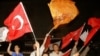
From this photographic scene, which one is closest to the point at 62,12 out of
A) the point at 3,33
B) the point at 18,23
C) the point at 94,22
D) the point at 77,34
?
the point at 77,34

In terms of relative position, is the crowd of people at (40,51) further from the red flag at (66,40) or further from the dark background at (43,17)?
the dark background at (43,17)

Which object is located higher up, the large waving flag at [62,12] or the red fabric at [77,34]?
the large waving flag at [62,12]

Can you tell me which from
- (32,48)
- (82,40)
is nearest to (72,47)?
(82,40)

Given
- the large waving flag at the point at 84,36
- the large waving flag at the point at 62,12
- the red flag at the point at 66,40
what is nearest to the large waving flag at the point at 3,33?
the large waving flag at the point at 62,12

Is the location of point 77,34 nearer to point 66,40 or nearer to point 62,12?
point 66,40

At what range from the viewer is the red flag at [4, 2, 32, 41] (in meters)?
8.02

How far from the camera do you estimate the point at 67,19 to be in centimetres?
842

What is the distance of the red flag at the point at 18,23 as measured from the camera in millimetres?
8023

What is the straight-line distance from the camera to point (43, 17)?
912 centimetres

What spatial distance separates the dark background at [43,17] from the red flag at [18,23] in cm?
87

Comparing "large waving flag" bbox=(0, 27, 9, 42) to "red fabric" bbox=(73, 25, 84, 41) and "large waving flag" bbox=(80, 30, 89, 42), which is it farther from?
"large waving flag" bbox=(80, 30, 89, 42)

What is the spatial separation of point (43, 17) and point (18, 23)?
3.83ft

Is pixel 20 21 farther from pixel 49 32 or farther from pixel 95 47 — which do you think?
pixel 95 47

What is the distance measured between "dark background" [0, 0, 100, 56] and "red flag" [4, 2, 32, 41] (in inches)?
34.3
